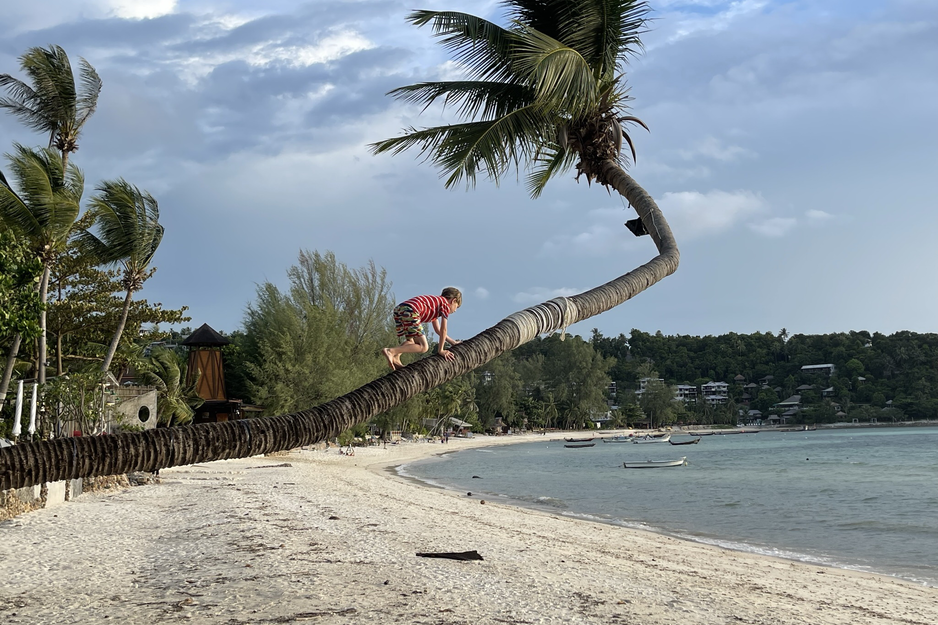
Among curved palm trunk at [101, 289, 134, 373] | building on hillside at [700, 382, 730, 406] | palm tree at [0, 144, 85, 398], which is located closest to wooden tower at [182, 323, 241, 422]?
curved palm trunk at [101, 289, 134, 373]

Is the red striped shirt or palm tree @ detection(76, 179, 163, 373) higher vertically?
palm tree @ detection(76, 179, 163, 373)

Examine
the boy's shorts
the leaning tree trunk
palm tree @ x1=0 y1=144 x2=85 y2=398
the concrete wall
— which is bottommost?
the leaning tree trunk

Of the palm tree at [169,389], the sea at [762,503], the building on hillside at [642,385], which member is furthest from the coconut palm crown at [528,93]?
the building on hillside at [642,385]

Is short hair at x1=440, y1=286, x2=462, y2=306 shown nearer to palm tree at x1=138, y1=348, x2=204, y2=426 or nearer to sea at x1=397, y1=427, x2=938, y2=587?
sea at x1=397, y1=427, x2=938, y2=587

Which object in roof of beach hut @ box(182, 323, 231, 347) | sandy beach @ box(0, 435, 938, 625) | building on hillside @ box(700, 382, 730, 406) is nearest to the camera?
sandy beach @ box(0, 435, 938, 625)

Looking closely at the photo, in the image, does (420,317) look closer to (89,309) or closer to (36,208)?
(36,208)

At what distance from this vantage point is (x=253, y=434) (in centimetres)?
375

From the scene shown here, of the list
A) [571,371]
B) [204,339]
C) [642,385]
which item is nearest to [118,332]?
[204,339]

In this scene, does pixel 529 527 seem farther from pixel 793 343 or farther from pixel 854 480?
pixel 793 343

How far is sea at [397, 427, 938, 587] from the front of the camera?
14.8 meters

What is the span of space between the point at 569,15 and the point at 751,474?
3351 centimetres

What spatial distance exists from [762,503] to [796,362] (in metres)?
117

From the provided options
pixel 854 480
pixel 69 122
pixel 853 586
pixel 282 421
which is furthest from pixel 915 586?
pixel 854 480

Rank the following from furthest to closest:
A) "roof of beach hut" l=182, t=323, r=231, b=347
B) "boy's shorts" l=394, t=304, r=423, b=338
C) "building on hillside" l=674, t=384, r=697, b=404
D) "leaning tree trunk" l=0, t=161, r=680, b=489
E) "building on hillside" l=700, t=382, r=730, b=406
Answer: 1. "building on hillside" l=674, t=384, r=697, b=404
2. "building on hillside" l=700, t=382, r=730, b=406
3. "roof of beach hut" l=182, t=323, r=231, b=347
4. "boy's shorts" l=394, t=304, r=423, b=338
5. "leaning tree trunk" l=0, t=161, r=680, b=489
